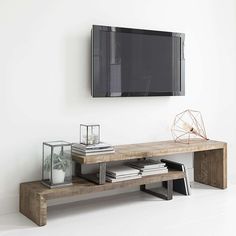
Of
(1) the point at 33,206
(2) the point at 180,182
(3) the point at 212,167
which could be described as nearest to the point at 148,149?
(2) the point at 180,182

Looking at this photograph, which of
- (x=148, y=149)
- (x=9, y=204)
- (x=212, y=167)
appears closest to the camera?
(x=9, y=204)

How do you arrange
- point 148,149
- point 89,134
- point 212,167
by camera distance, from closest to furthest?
1. point 89,134
2. point 148,149
3. point 212,167

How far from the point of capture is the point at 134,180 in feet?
10.6

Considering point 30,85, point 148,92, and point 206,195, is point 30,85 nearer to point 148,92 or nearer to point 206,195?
point 148,92

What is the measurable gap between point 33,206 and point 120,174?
2.39ft

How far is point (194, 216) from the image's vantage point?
2959mm

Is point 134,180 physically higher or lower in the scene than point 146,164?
lower

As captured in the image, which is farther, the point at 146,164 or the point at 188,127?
the point at 188,127

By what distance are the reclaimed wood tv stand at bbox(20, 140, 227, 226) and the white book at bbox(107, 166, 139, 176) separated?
0.24ft

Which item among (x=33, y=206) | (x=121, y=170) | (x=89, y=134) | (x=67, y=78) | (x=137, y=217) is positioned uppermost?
(x=67, y=78)

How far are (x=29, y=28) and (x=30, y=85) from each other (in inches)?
17.5

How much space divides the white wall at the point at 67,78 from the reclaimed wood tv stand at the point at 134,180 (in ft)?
0.62

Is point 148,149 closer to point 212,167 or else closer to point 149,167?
point 149,167

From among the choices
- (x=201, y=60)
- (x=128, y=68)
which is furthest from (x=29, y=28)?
(x=201, y=60)
